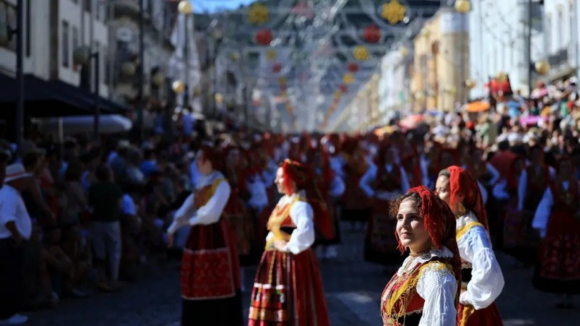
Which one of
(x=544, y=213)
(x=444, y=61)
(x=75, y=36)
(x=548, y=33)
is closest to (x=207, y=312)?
(x=544, y=213)

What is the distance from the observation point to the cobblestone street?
13.5 meters

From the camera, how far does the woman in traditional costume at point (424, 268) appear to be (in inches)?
227

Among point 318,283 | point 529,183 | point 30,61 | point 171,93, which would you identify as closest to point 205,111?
point 171,93

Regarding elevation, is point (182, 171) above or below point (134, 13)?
below

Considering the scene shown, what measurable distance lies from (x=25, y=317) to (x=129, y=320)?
101 cm

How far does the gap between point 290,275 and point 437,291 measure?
471 centimetres

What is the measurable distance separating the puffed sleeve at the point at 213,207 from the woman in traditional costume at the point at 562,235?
3545mm

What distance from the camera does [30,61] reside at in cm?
3166

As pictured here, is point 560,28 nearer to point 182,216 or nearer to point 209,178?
point 209,178

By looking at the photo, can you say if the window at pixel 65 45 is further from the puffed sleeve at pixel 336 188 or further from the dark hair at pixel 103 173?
the dark hair at pixel 103 173

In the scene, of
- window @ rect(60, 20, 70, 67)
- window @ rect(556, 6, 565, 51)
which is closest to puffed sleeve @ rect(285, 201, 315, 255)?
window @ rect(60, 20, 70, 67)

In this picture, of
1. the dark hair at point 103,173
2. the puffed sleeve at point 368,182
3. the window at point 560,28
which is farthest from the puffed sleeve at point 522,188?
the window at point 560,28

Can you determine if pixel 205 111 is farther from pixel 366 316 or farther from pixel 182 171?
pixel 366 316

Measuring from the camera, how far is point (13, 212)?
12.9 meters
